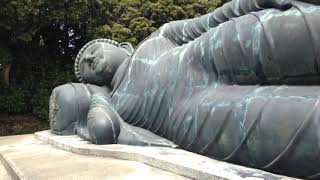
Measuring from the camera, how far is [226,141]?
2979 mm

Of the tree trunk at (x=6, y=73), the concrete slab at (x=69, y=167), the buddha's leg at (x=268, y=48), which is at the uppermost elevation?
the buddha's leg at (x=268, y=48)

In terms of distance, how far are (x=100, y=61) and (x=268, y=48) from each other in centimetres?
221

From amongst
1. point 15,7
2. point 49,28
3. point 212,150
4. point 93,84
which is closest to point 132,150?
point 212,150

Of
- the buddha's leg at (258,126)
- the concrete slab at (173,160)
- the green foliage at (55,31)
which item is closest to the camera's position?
the buddha's leg at (258,126)

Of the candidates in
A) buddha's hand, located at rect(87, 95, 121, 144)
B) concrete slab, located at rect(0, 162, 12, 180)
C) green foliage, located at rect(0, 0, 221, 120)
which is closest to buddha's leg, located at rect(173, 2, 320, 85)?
buddha's hand, located at rect(87, 95, 121, 144)

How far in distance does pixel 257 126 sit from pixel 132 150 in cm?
115

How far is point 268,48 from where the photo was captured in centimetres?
280

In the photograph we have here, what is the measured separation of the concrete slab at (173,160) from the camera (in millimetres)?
2596

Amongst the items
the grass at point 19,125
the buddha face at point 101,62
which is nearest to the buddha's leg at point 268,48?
the buddha face at point 101,62

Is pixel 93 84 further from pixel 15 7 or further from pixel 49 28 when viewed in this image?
pixel 49 28

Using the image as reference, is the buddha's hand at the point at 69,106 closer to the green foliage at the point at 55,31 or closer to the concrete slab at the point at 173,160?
the concrete slab at the point at 173,160

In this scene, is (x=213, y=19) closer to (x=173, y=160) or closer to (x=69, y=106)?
(x=173, y=160)

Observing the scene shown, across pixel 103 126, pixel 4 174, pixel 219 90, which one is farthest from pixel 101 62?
pixel 219 90

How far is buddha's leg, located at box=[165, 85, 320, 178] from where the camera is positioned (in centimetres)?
247
